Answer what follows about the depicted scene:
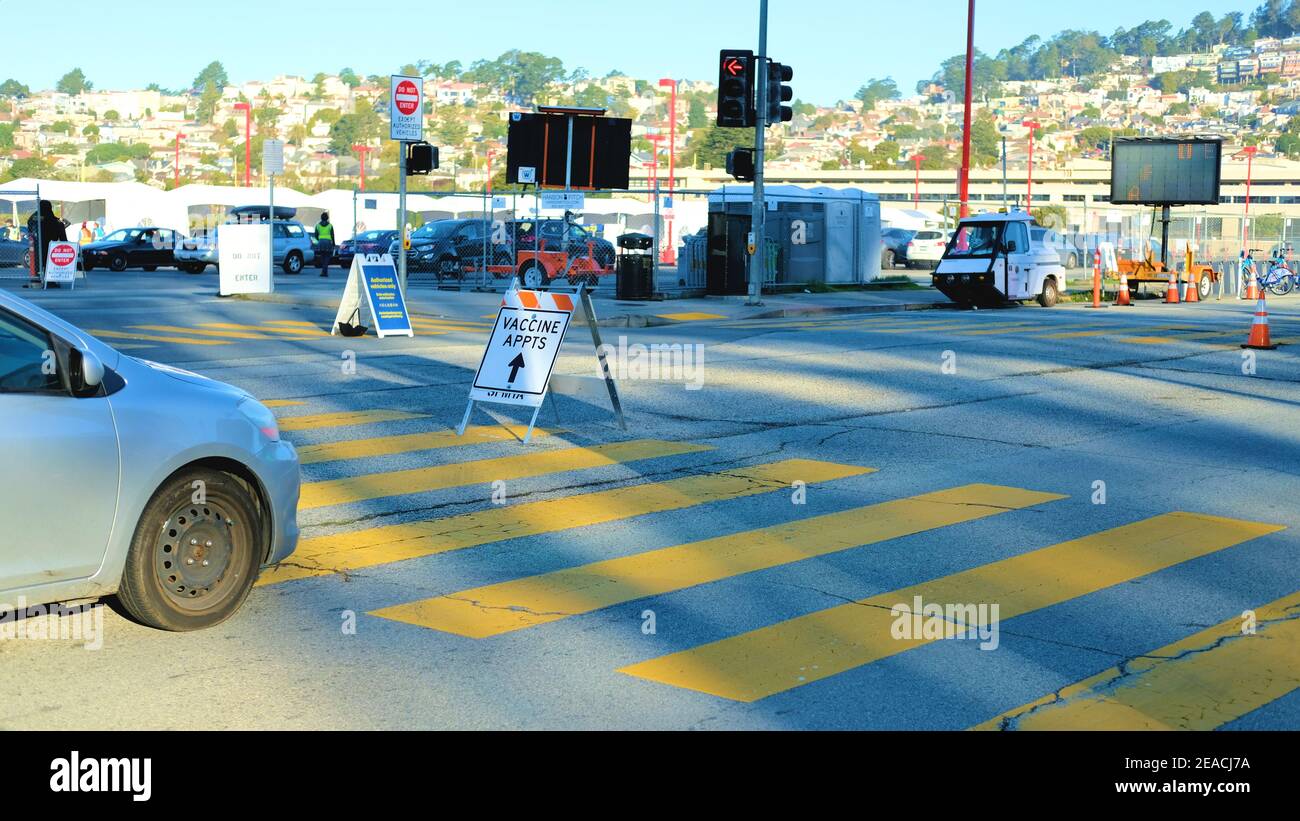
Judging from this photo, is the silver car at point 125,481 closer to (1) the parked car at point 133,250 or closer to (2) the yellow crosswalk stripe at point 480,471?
(2) the yellow crosswalk stripe at point 480,471

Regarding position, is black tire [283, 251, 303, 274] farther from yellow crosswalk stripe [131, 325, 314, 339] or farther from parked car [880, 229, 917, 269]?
parked car [880, 229, 917, 269]

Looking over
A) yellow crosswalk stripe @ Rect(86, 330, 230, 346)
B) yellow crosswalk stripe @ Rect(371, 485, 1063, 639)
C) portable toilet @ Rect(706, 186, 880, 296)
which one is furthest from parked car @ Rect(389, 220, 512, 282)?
yellow crosswalk stripe @ Rect(371, 485, 1063, 639)

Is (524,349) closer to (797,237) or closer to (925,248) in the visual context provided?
(797,237)

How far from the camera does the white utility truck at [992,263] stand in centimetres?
3209

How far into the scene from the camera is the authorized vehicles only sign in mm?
12000

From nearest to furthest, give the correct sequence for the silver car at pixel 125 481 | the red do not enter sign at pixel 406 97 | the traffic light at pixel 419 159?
the silver car at pixel 125 481, the traffic light at pixel 419 159, the red do not enter sign at pixel 406 97

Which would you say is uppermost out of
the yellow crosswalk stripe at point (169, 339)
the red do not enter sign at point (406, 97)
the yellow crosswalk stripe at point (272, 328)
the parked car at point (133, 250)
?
the red do not enter sign at point (406, 97)

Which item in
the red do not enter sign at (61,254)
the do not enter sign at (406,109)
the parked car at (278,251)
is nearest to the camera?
the do not enter sign at (406,109)

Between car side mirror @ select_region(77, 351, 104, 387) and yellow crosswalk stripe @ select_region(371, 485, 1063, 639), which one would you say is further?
yellow crosswalk stripe @ select_region(371, 485, 1063, 639)

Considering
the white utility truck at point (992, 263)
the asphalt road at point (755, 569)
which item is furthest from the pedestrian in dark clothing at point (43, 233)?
the asphalt road at point (755, 569)

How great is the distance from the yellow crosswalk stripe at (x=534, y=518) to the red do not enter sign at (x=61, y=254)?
2645 centimetres

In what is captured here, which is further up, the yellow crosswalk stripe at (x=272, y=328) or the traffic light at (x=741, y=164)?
the traffic light at (x=741, y=164)
